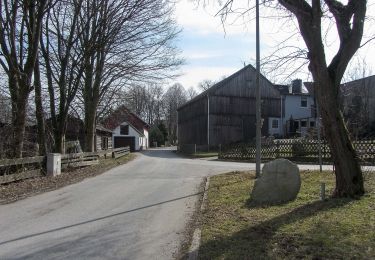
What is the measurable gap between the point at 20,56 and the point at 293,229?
17.3 metres

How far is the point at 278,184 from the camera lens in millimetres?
11203

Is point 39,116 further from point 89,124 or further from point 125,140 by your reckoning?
point 125,140

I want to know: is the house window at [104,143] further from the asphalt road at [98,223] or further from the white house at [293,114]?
the asphalt road at [98,223]

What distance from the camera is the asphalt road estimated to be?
24.7 ft

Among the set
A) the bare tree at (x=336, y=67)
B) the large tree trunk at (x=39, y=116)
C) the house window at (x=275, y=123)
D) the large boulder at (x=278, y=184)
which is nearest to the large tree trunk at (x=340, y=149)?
the bare tree at (x=336, y=67)

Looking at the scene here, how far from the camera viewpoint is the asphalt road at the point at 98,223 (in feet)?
24.7

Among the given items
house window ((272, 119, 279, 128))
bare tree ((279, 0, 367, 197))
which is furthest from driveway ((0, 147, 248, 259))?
house window ((272, 119, 279, 128))

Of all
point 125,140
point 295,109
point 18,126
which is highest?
point 295,109

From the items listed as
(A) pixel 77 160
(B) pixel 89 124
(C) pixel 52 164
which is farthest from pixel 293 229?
(B) pixel 89 124

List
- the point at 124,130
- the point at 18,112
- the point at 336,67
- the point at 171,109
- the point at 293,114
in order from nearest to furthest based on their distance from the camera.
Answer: the point at 336,67 < the point at 18,112 < the point at 293,114 < the point at 124,130 < the point at 171,109

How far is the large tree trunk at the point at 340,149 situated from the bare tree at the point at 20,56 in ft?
43.7

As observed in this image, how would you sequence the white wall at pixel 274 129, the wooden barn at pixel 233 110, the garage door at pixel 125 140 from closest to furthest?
the wooden barn at pixel 233 110 < the white wall at pixel 274 129 < the garage door at pixel 125 140

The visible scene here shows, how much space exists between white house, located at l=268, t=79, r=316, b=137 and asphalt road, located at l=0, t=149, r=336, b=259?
146 feet

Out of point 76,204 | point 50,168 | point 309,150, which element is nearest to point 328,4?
point 76,204
